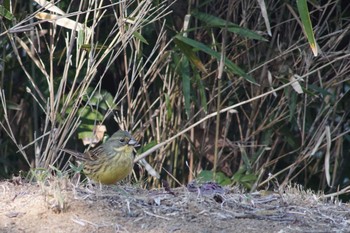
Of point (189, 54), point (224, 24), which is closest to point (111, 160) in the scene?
point (189, 54)

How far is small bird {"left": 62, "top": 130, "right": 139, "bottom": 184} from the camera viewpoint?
6.19m

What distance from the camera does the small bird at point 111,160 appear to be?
6.19 meters

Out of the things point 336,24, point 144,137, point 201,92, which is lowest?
point 144,137

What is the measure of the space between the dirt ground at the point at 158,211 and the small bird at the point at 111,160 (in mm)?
895

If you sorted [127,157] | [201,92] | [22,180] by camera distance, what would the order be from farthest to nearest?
1. [201,92]
2. [127,157]
3. [22,180]

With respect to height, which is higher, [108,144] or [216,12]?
[216,12]

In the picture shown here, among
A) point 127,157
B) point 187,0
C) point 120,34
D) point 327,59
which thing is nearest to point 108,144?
point 127,157

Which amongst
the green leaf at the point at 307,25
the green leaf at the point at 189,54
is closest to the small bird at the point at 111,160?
the green leaf at the point at 189,54

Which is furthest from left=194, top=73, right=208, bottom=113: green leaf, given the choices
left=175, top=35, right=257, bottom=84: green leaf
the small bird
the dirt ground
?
the dirt ground

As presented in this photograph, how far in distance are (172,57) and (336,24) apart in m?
1.32

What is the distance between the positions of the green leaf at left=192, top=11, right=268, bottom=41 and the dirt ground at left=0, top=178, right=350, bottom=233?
1802mm

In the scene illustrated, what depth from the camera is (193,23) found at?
7.47 meters

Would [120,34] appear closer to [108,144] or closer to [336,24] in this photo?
[108,144]

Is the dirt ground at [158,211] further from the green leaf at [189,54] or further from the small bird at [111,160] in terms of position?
the green leaf at [189,54]
